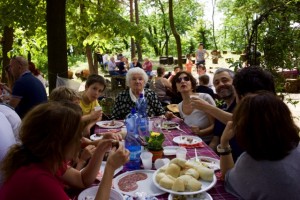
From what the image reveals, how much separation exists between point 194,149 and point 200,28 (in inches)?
1117

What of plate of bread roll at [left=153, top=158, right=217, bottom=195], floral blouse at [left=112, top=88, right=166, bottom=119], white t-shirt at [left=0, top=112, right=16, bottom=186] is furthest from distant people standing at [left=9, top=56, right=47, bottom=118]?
plate of bread roll at [left=153, top=158, right=217, bottom=195]

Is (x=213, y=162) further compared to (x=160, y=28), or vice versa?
(x=160, y=28)

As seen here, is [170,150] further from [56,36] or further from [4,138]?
[56,36]

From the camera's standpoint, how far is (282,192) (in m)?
1.46

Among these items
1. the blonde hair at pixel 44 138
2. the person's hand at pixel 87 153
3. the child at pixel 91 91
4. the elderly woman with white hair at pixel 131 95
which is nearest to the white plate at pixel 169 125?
the elderly woman with white hair at pixel 131 95

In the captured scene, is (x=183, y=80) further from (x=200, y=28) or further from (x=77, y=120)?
(x=200, y=28)

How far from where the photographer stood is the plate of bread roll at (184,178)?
5.77ft

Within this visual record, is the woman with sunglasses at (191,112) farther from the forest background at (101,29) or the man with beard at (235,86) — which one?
the forest background at (101,29)

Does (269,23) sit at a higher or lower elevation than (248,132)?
higher

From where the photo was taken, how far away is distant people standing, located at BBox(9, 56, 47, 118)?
429cm

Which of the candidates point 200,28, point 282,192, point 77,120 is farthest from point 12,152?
point 200,28

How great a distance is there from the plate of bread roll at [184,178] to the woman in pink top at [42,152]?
65 centimetres

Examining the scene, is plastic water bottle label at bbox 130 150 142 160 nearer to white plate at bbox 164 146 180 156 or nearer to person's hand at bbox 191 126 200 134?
white plate at bbox 164 146 180 156

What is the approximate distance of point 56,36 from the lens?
5.01m
